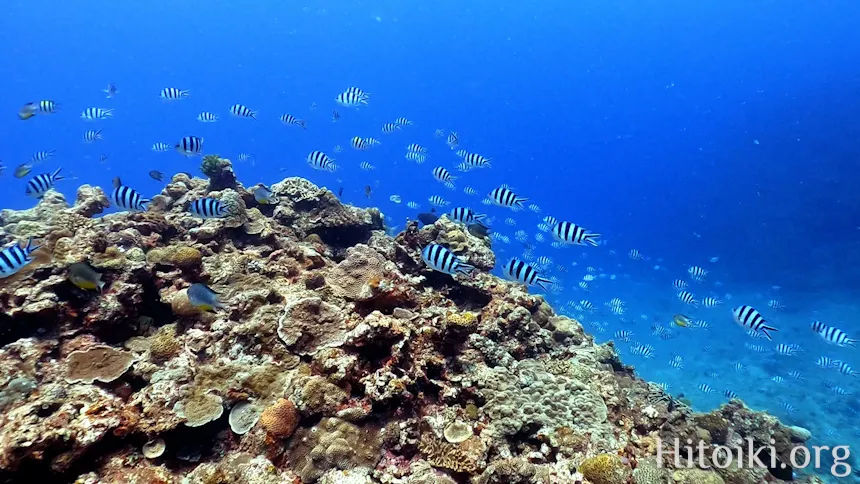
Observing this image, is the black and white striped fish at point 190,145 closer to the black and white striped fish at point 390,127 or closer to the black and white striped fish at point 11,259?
the black and white striped fish at point 11,259

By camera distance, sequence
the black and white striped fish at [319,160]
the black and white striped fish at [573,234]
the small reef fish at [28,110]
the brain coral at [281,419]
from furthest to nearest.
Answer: the small reef fish at [28,110] → the black and white striped fish at [319,160] → the black and white striped fish at [573,234] → the brain coral at [281,419]

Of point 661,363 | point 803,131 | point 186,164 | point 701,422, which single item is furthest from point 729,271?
point 186,164

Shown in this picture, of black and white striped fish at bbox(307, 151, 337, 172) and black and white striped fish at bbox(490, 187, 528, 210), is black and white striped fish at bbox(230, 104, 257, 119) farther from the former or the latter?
black and white striped fish at bbox(490, 187, 528, 210)

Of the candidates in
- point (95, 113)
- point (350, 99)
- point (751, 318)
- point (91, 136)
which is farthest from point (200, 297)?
point (91, 136)

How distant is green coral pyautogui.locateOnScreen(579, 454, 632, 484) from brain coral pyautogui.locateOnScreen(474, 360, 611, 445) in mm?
687

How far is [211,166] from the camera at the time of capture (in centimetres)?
952

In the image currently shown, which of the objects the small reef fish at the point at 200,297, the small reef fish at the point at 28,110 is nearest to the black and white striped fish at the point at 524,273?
the small reef fish at the point at 200,297

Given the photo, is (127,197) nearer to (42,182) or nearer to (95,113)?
(42,182)

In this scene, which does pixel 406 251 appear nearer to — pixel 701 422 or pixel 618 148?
pixel 701 422

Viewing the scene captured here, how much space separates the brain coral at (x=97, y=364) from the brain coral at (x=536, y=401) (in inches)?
157

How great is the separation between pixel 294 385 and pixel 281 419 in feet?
1.20

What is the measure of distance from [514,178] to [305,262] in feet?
377

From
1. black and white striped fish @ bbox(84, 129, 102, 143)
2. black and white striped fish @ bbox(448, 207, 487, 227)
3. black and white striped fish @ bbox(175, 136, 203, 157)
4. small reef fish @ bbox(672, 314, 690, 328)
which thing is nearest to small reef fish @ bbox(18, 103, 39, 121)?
black and white striped fish @ bbox(84, 129, 102, 143)

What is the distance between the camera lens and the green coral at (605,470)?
389 centimetres
